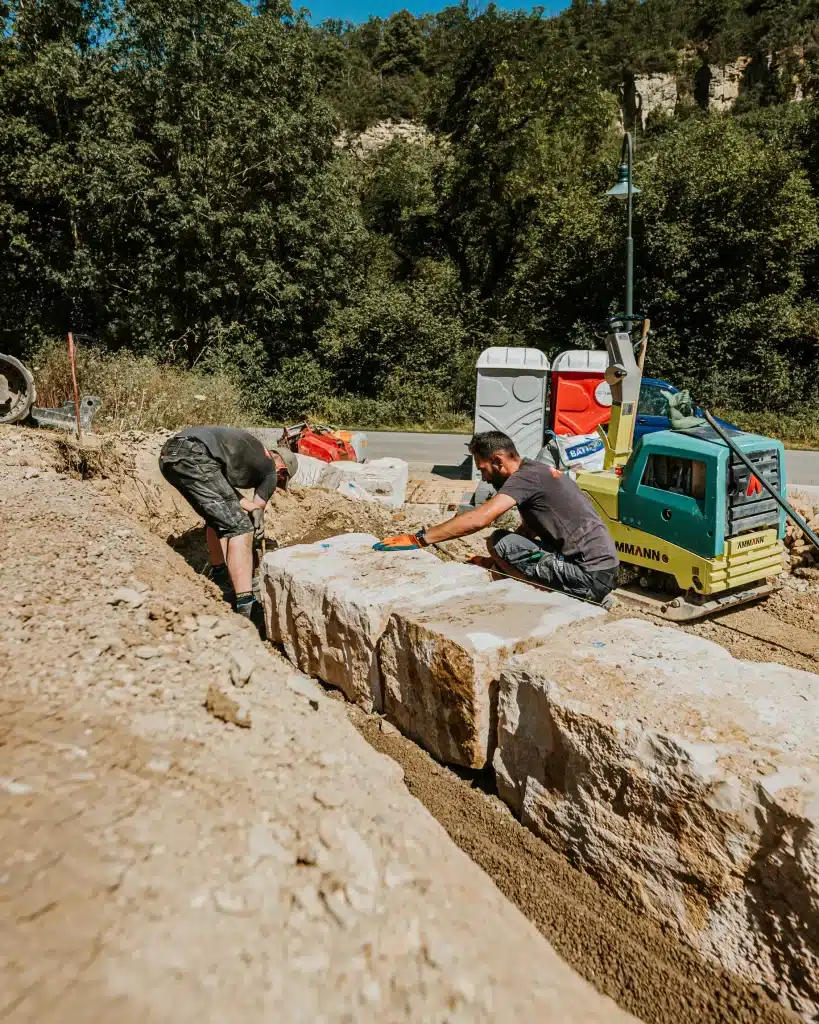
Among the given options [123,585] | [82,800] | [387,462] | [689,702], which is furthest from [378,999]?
[387,462]

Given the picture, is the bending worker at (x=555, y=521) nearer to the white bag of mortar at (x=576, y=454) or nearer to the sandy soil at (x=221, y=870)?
the sandy soil at (x=221, y=870)

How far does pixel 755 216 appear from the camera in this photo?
61.6ft

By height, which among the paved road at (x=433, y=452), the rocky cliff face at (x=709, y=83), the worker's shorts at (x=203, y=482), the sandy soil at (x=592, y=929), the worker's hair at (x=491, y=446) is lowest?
the paved road at (x=433, y=452)

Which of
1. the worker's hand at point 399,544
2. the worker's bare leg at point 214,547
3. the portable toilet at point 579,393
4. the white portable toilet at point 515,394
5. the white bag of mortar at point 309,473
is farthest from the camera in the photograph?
the portable toilet at point 579,393

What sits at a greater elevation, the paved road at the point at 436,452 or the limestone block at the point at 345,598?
the limestone block at the point at 345,598

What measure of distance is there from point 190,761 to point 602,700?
139cm

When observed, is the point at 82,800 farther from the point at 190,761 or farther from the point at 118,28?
the point at 118,28

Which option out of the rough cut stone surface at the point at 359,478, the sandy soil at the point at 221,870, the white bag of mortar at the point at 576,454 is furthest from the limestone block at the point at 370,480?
the sandy soil at the point at 221,870

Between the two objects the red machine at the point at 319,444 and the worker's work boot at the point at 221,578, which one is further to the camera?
the red machine at the point at 319,444

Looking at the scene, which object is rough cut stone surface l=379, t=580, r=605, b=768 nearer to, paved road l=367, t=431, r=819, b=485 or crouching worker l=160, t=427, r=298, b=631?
crouching worker l=160, t=427, r=298, b=631

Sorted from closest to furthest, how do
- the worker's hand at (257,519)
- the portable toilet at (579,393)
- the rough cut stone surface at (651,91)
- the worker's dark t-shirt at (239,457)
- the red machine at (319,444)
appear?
1. the worker's dark t-shirt at (239,457)
2. the worker's hand at (257,519)
3. the red machine at (319,444)
4. the portable toilet at (579,393)
5. the rough cut stone surface at (651,91)

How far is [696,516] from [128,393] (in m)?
8.62

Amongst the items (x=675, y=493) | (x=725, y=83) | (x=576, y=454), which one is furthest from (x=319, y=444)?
(x=725, y=83)

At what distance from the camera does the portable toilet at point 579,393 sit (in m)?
11.1
